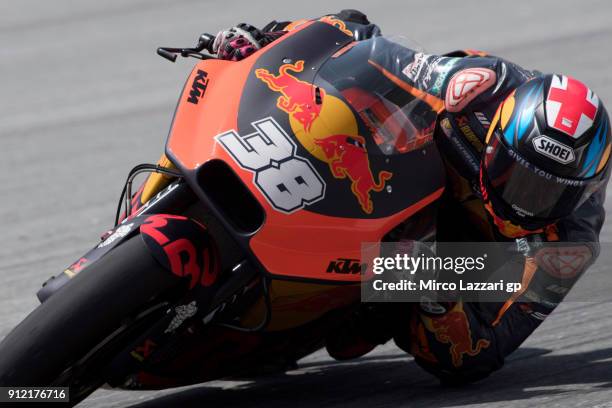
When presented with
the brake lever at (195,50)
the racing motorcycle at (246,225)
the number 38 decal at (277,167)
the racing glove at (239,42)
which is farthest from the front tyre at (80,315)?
the brake lever at (195,50)

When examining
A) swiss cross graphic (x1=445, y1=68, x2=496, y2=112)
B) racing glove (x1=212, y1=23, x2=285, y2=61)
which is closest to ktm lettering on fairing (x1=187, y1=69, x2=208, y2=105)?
racing glove (x1=212, y1=23, x2=285, y2=61)

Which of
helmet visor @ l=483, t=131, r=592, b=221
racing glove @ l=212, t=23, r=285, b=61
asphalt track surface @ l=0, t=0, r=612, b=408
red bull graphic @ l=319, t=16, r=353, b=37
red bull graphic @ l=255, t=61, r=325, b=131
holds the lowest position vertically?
asphalt track surface @ l=0, t=0, r=612, b=408

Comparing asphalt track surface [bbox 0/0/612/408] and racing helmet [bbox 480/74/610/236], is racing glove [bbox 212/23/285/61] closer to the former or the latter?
racing helmet [bbox 480/74/610/236]

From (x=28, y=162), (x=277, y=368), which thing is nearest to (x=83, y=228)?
(x=28, y=162)

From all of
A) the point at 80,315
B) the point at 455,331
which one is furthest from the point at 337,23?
the point at 80,315

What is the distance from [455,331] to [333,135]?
2.99 feet

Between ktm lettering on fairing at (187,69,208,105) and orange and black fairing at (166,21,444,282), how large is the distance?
1 centimetres

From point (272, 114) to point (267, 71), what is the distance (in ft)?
0.70

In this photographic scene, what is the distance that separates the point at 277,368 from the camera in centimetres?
449

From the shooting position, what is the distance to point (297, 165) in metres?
3.55

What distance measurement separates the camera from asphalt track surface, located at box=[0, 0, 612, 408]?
431 cm

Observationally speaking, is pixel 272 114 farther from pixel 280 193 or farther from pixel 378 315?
pixel 378 315

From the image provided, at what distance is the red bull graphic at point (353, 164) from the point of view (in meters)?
3.60

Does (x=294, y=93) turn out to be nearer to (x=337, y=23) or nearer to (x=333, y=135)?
(x=333, y=135)
